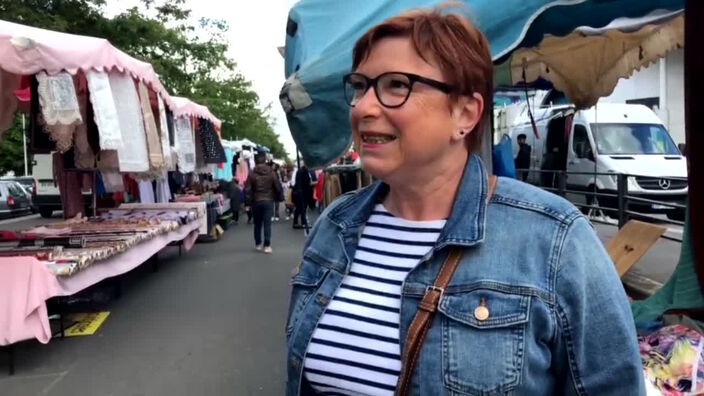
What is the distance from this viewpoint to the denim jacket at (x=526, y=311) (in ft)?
4.20

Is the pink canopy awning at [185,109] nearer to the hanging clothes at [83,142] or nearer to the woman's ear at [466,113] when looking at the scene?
the hanging clothes at [83,142]

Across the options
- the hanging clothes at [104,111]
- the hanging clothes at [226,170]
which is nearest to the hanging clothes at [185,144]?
the hanging clothes at [104,111]

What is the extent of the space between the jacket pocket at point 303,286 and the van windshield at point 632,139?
1326 cm

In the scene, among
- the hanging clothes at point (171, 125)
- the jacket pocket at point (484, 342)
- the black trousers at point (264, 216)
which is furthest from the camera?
the black trousers at point (264, 216)

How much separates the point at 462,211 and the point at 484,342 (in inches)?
12.9

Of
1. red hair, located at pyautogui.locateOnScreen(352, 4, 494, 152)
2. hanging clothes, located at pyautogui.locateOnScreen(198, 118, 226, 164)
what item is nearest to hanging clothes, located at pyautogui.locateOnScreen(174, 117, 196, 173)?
hanging clothes, located at pyautogui.locateOnScreen(198, 118, 226, 164)

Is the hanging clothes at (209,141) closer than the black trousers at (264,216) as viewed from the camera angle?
No

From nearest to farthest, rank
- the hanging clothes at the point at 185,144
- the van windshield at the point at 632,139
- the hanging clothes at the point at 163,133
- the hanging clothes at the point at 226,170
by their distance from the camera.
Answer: the hanging clothes at the point at 163,133
the hanging clothes at the point at 185,144
the van windshield at the point at 632,139
the hanging clothes at the point at 226,170

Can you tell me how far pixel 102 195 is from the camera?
11867 millimetres

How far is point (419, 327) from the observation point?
1.34 m

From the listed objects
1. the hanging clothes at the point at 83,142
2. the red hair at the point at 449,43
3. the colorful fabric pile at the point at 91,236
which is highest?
the hanging clothes at the point at 83,142

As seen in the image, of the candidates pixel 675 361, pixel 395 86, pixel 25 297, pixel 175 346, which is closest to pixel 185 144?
pixel 175 346

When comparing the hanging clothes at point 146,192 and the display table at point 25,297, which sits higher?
the hanging clothes at point 146,192

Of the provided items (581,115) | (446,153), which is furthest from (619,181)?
(581,115)
